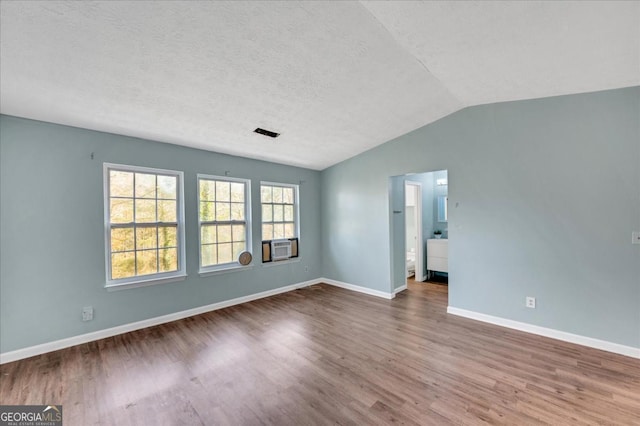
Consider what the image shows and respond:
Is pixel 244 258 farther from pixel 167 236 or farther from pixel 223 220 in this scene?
pixel 167 236

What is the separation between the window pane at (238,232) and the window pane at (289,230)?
94cm

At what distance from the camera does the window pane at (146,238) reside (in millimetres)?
3461

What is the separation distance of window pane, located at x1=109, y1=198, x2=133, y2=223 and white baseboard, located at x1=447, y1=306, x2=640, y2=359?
4690 millimetres

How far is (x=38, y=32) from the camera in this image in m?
1.75

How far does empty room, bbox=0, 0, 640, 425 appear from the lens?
1896mm

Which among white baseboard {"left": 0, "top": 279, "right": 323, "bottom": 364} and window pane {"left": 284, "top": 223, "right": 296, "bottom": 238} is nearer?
white baseboard {"left": 0, "top": 279, "right": 323, "bottom": 364}

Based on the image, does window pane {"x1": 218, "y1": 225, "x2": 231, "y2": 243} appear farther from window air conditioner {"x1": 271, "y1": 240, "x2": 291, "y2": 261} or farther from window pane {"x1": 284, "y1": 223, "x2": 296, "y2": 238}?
window pane {"x1": 284, "y1": 223, "x2": 296, "y2": 238}

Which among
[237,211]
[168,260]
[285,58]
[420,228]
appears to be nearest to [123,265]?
[168,260]

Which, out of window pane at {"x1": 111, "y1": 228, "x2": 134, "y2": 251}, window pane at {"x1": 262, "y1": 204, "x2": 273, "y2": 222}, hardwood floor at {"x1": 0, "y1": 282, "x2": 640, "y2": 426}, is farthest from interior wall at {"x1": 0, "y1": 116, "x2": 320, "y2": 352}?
window pane at {"x1": 262, "y1": 204, "x2": 273, "y2": 222}

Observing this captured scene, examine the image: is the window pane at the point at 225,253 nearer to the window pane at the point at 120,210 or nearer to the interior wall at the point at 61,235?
the interior wall at the point at 61,235

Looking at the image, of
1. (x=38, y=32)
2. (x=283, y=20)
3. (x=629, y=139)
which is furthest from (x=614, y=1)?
(x=38, y=32)

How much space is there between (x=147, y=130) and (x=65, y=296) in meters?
2.16

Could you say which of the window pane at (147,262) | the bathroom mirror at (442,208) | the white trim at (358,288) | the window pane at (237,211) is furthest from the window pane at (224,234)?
the bathroom mirror at (442,208)

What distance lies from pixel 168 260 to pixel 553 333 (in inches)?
199
